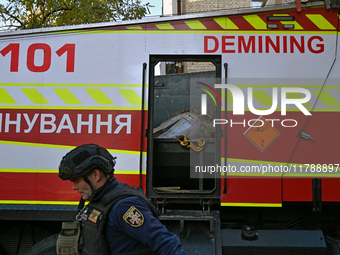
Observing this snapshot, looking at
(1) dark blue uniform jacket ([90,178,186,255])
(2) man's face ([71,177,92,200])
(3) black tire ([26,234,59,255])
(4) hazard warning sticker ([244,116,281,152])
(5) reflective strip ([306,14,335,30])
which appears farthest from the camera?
(5) reflective strip ([306,14,335,30])

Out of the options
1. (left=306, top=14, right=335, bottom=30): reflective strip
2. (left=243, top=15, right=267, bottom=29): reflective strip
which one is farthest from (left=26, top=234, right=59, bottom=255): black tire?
(left=306, top=14, right=335, bottom=30): reflective strip

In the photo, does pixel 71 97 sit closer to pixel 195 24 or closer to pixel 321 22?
pixel 195 24

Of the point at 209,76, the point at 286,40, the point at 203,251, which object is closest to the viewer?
the point at 203,251

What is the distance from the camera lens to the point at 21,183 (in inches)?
124

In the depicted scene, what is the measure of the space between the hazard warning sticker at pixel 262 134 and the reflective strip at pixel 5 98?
235 cm

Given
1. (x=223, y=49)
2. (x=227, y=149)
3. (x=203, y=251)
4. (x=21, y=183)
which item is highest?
(x=223, y=49)

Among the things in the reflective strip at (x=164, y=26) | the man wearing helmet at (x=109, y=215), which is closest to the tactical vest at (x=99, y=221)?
the man wearing helmet at (x=109, y=215)

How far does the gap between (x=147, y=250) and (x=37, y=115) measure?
2053 mm

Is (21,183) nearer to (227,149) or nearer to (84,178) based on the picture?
(84,178)

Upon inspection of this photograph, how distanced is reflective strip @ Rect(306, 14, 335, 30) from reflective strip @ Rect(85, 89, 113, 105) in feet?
7.26

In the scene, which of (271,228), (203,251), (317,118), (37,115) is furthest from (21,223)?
(317,118)

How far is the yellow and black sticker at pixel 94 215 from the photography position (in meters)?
1.75

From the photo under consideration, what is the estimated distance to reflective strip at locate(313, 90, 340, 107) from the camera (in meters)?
3.18

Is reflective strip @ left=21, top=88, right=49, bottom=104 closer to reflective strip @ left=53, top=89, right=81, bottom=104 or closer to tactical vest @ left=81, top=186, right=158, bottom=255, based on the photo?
reflective strip @ left=53, top=89, right=81, bottom=104
